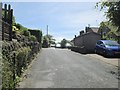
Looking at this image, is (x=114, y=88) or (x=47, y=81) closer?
(x=114, y=88)

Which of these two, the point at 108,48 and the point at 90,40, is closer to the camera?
the point at 108,48

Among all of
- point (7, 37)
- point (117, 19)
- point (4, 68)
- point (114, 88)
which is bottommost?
point (114, 88)

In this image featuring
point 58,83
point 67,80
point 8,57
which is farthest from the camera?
point 67,80

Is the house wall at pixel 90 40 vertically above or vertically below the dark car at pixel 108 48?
above

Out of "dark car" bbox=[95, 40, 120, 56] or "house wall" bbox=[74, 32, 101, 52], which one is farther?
"house wall" bbox=[74, 32, 101, 52]

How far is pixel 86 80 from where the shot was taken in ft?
34.4

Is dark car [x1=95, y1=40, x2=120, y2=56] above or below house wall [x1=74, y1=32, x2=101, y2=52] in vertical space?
below

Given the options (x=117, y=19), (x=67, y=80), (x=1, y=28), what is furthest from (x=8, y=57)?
(x=117, y=19)

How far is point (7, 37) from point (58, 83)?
329cm

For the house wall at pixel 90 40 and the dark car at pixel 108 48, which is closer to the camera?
the dark car at pixel 108 48

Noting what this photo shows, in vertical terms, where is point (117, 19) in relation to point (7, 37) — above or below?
above

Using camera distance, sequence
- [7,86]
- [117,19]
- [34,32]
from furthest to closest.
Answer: [34,32], [117,19], [7,86]

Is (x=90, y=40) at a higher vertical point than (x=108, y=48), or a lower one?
higher

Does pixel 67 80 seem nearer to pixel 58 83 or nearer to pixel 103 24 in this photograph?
pixel 58 83
